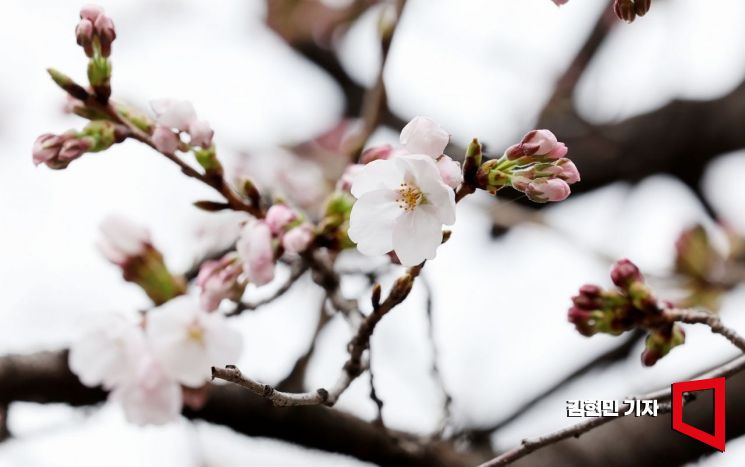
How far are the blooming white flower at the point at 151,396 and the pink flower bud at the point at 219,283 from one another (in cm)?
9

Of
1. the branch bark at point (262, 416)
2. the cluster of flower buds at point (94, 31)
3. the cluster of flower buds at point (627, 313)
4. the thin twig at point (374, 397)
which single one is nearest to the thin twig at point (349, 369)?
the thin twig at point (374, 397)

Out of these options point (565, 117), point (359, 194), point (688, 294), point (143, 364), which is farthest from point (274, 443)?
point (565, 117)

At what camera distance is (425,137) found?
0.75 m

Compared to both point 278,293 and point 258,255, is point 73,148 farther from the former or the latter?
point 278,293

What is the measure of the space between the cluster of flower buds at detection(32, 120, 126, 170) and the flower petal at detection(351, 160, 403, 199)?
0.29 metres

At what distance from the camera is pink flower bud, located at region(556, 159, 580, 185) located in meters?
0.79

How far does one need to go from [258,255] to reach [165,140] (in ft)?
0.55

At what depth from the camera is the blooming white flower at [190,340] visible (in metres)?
0.82

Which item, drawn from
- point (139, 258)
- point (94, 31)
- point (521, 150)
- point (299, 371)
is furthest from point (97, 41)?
point (299, 371)

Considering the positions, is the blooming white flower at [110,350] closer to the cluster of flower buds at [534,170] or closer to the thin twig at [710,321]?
the cluster of flower buds at [534,170]

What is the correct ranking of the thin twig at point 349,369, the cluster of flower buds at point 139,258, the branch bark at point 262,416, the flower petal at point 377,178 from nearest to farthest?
the thin twig at point 349,369
the flower petal at point 377,178
the cluster of flower buds at point 139,258
the branch bark at point 262,416

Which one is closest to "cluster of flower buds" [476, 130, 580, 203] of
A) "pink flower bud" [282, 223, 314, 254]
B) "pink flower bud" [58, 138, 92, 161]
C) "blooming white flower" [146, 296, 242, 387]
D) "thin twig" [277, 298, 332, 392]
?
"pink flower bud" [282, 223, 314, 254]

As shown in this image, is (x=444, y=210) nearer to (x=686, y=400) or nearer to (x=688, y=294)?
(x=686, y=400)

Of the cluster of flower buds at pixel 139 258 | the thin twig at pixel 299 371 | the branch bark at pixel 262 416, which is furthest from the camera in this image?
the thin twig at pixel 299 371
